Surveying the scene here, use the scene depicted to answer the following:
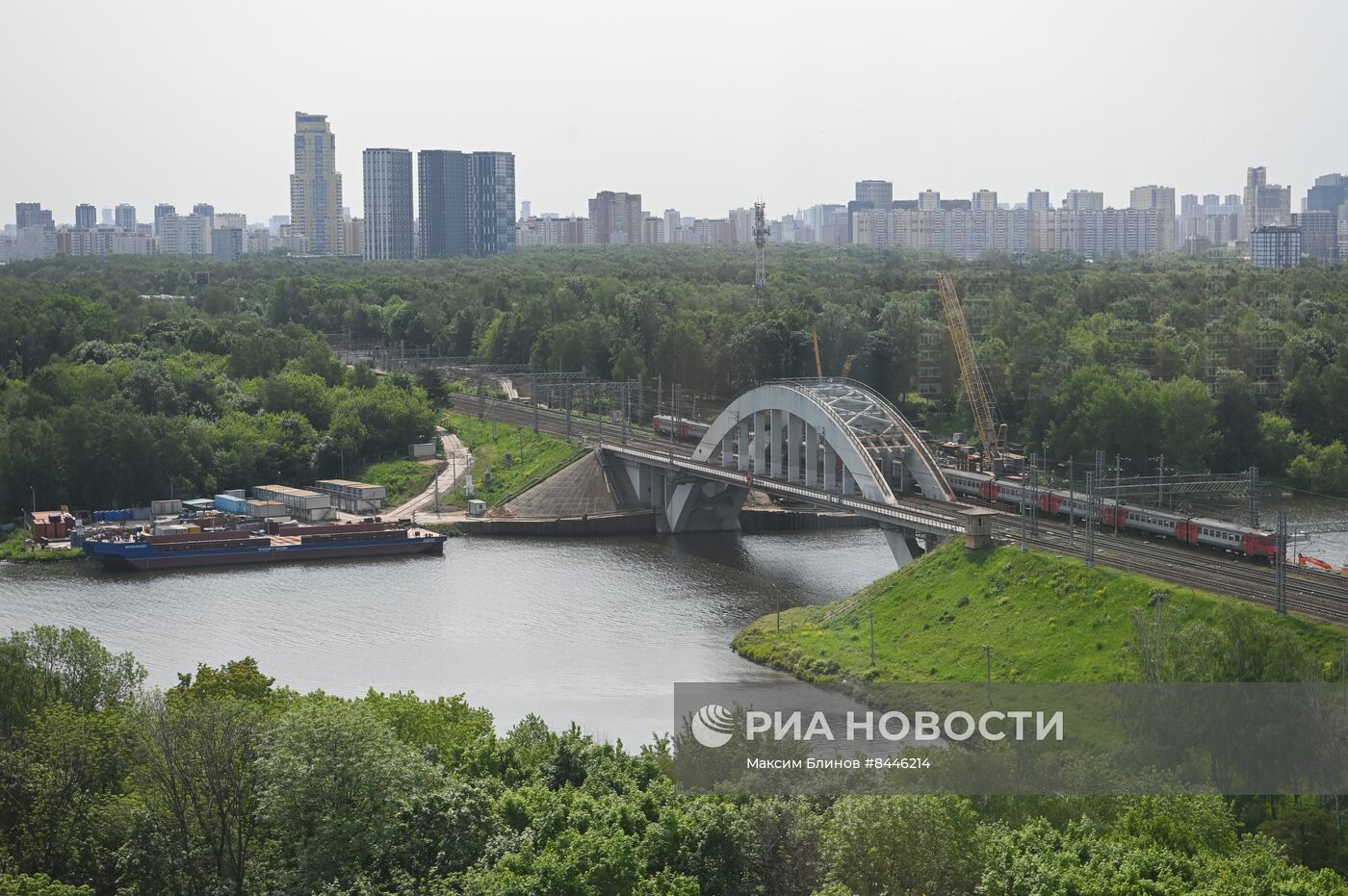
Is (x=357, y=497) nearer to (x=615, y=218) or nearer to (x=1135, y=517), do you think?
(x=1135, y=517)

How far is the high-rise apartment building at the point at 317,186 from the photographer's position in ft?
477

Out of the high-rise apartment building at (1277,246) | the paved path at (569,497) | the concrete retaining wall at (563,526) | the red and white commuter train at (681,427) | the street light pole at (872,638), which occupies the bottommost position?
the concrete retaining wall at (563,526)

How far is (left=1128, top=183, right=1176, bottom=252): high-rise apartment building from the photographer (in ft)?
347

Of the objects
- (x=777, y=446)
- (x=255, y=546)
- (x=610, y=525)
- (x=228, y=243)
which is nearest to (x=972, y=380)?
(x=777, y=446)

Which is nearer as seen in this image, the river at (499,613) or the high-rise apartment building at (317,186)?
the river at (499,613)

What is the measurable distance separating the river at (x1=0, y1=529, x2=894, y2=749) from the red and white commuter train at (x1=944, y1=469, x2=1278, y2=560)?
8.46 ft

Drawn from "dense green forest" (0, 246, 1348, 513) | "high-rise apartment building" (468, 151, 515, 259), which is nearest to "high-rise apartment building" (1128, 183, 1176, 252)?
"dense green forest" (0, 246, 1348, 513)

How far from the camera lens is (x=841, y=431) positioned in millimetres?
35219

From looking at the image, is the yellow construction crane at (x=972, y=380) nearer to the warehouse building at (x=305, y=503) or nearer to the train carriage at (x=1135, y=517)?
the train carriage at (x=1135, y=517)

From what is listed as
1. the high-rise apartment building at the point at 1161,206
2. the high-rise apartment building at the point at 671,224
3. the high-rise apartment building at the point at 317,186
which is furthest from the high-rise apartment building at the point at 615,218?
the high-rise apartment building at the point at 1161,206

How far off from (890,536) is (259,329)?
3589 centimetres

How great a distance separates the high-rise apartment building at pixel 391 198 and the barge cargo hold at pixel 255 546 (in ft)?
284

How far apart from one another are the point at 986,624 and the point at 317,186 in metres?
130

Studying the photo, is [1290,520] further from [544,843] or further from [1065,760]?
[544,843]
